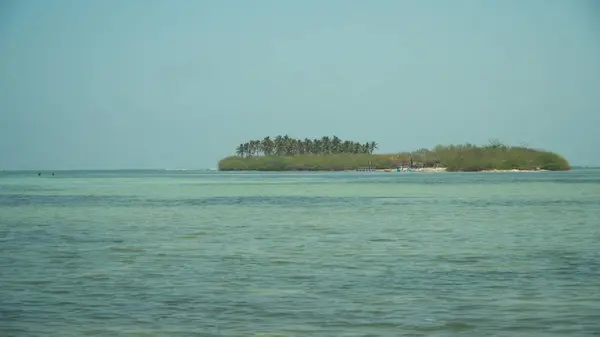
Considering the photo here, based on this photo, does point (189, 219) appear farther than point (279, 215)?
No

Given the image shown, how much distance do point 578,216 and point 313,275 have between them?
25.0 m

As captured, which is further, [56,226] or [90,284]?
[56,226]

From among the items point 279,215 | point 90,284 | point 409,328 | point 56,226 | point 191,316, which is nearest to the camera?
point 409,328

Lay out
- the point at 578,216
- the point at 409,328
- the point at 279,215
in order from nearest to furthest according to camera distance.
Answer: the point at 409,328 < the point at 578,216 < the point at 279,215

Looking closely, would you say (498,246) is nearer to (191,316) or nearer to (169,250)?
(169,250)

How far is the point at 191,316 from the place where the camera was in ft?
46.8

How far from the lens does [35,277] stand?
19.2 meters

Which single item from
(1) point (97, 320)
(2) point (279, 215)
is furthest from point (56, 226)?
(1) point (97, 320)

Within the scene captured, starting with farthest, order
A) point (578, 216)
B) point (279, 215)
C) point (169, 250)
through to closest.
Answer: point (279, 215), point (578, 216), point (169, 250)

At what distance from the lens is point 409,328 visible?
523 inches

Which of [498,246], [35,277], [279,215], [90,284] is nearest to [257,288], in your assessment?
[90,284]

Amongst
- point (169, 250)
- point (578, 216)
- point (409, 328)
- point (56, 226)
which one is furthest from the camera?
point (578, 216)

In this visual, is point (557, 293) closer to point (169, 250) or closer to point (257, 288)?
point (257, 288)

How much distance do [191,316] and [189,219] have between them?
27.2 m
